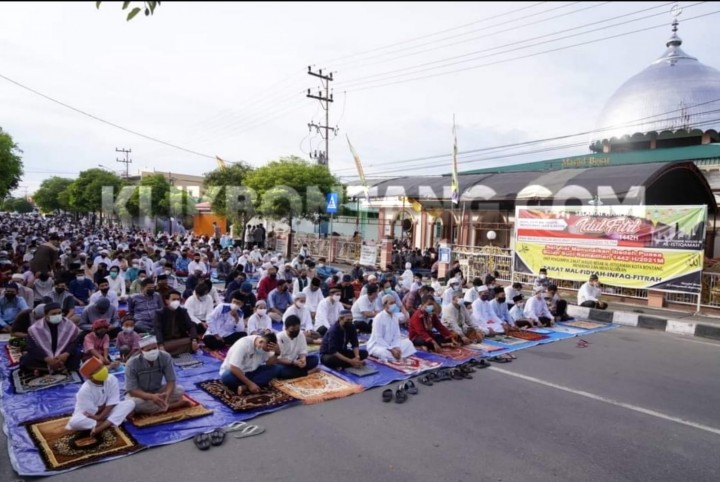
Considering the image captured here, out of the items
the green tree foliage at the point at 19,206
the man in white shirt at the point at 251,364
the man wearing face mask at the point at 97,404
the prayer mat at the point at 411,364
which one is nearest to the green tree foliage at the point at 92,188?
the prayer mat at the point at 411,364

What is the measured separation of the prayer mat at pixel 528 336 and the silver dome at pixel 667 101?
21.2m

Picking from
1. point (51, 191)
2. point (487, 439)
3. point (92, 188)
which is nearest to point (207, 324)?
point (487, 439)

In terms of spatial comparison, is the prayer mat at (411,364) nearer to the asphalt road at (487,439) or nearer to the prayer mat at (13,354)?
the asphalt road at (487,439)

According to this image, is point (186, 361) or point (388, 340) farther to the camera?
point (388, 340)

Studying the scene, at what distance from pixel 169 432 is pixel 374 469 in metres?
2.02

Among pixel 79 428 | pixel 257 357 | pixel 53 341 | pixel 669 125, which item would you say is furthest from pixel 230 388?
pixel 669 125

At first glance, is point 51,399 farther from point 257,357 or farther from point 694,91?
point 694,91

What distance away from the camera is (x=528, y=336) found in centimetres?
955

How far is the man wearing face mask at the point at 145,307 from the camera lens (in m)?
8.61

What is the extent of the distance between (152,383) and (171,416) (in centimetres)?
43

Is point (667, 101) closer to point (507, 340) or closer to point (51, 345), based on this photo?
point (507, 340)

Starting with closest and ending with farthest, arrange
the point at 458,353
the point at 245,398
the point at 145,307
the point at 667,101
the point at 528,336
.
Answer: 1. the point at 245,398
2. the point at 458,353
3. the point at 145,307
4. the point at 528,336
5. the point at 667,101

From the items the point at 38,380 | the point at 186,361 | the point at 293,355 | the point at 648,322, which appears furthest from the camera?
the point at 648,322

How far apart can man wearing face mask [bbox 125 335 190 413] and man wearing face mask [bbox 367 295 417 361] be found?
302cm
